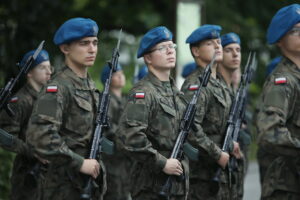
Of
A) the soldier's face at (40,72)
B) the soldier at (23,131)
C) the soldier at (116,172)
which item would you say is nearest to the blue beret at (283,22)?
the soldier at (23,131)

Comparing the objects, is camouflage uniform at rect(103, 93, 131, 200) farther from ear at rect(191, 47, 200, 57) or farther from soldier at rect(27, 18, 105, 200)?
soldier at rect(27, 18, 105, 200)

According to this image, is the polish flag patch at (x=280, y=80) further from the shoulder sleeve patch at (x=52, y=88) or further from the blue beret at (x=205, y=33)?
the blue beret at (x=205, y=33)

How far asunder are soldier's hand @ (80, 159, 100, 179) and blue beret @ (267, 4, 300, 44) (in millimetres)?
1805

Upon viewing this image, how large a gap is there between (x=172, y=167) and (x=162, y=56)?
3.61 feet

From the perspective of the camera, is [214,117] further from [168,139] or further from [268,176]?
[268,176]

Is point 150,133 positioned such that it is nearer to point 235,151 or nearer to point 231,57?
point 235,151

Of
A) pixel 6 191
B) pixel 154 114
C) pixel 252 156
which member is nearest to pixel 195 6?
pixel 6 191

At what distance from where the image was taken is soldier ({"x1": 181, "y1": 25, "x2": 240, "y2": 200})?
7.59 meters

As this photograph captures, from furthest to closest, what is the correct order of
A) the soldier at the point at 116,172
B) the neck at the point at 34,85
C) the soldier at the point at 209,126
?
the soldier at the point at 116,172 → the neck at the point at 34,85 → the soldier at the point at 209,126

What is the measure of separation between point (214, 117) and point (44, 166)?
5.93ft

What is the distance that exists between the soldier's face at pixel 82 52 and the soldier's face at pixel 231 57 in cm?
261

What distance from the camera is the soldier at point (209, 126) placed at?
24.9ft

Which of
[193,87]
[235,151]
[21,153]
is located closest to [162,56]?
[193,87]

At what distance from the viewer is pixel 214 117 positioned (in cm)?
796
